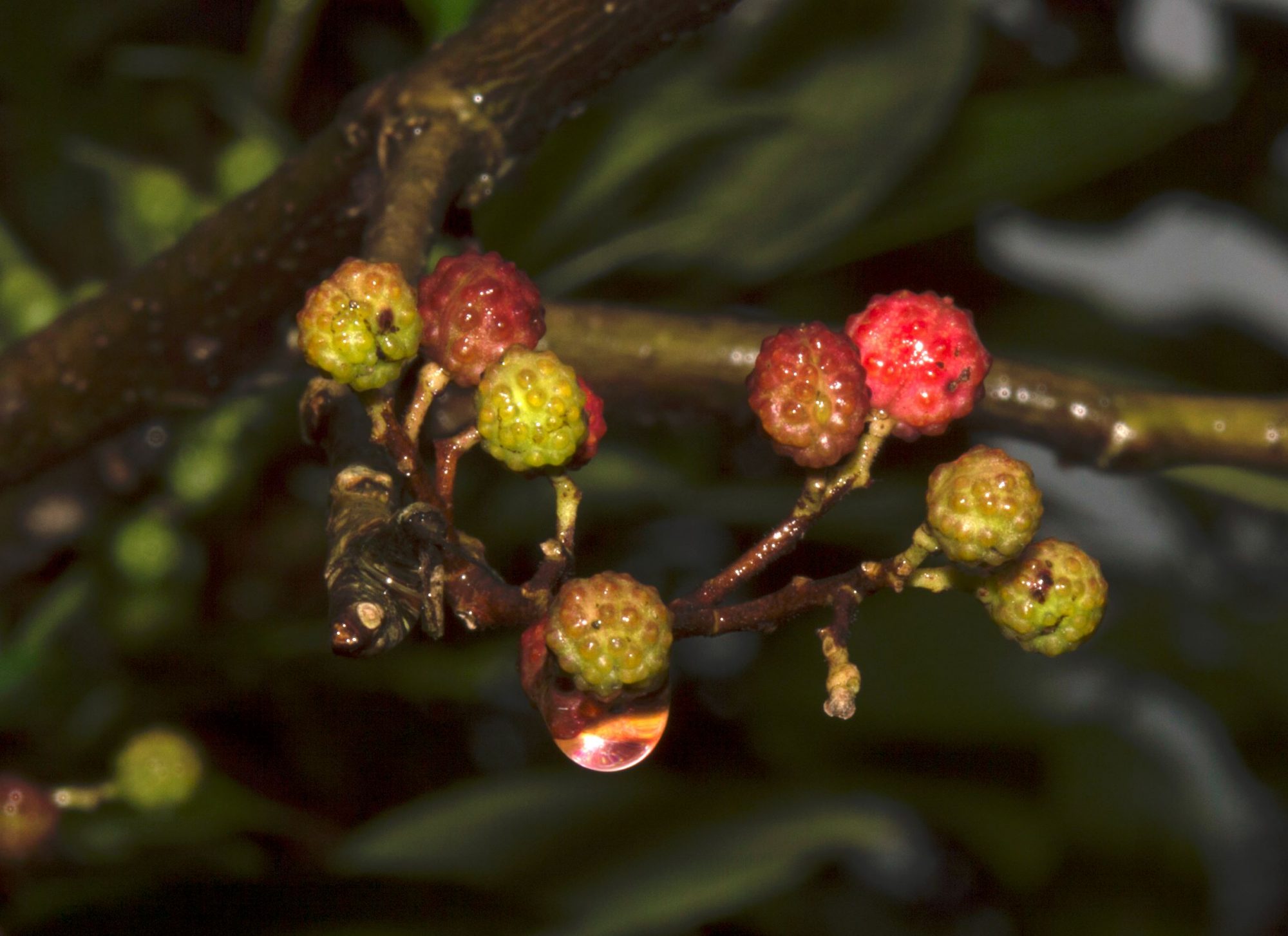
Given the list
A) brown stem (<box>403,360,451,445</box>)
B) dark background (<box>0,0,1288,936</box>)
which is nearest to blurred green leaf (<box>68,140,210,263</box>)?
dark background (<box>0,0,1288,936</box>)

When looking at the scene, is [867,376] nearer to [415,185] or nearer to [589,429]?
[589,429]

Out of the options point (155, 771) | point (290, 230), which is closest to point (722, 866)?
point (155, 771)

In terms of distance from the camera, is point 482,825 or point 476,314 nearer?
point 476,314

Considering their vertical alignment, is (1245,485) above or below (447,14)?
below

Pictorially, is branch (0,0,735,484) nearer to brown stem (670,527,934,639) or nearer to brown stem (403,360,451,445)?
brown stem (403,360,451,445)

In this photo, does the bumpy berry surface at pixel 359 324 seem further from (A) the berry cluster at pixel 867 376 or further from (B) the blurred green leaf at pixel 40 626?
(B) the blurred green leaf at pixel 40 626

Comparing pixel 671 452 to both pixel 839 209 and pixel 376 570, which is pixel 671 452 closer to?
pixel 839 209
